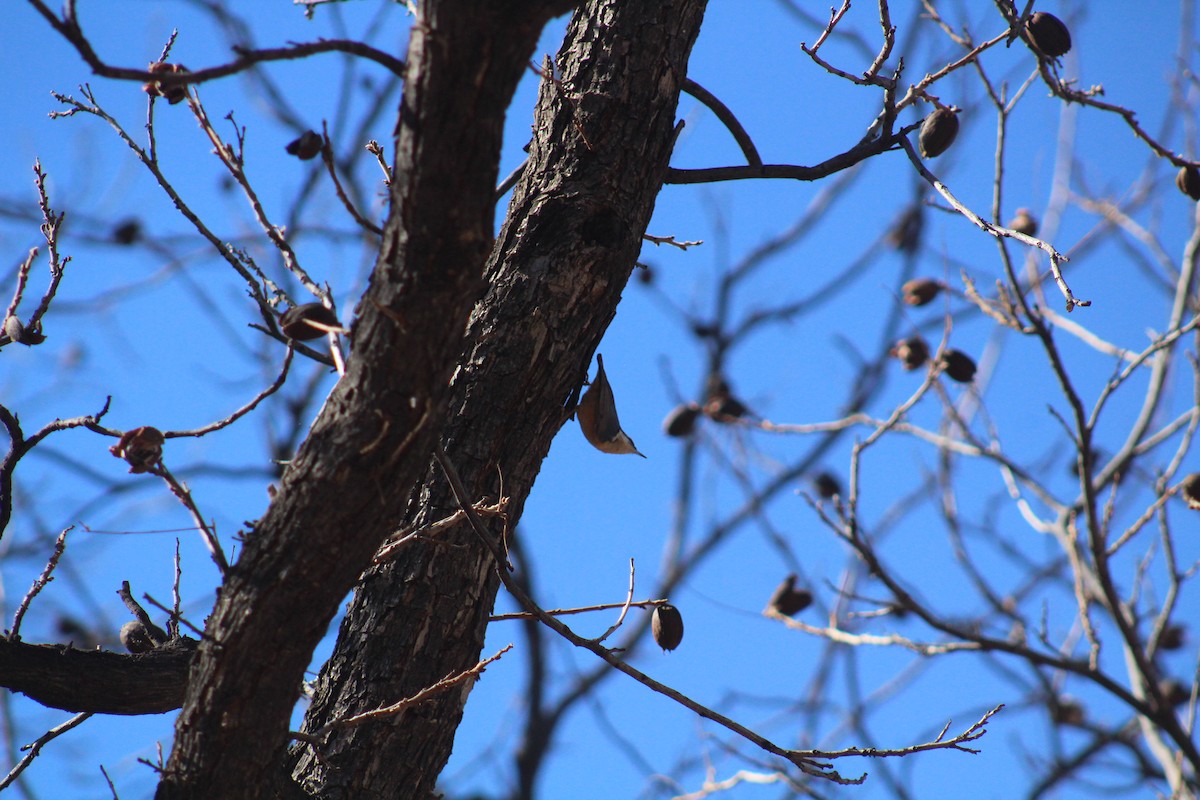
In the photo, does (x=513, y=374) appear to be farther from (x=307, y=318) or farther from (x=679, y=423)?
(x=679, y=423)

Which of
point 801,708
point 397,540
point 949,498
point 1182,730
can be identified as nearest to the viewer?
point 397,540

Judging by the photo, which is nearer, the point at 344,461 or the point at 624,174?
the point at 344,461

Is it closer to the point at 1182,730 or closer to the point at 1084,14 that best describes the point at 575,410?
the point at 1182,730

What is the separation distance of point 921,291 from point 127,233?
409cm

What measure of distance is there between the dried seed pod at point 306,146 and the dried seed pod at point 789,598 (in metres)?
2.35

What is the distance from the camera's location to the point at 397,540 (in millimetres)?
1771

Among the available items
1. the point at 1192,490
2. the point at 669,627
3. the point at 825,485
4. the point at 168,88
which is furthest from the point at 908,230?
the point at 168,88

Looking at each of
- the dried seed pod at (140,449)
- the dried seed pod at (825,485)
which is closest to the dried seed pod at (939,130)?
the dried seed pod at (140,449)

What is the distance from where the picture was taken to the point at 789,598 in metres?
3.49

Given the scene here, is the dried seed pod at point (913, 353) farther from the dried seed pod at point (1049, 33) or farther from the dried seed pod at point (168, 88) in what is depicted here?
the dried seed pod at point (168, 88)

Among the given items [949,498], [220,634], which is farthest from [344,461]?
[949,498]

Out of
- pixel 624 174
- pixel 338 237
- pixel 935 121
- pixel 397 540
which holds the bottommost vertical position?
pixel 397 540

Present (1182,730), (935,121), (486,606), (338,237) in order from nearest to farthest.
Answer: (486,606) < (935,121) < (1182,730) < (338,237)

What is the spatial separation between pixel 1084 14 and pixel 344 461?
17.0ft
